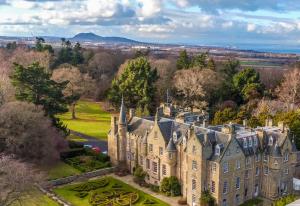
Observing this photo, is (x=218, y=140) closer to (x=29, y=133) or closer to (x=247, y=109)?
(x=29, y=133)

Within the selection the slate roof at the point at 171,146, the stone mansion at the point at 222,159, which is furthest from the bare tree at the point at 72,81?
the slate roof at the point at 171,146

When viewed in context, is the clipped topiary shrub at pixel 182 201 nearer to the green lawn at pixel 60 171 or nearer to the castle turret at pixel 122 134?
the castle turret at pixel 122 134

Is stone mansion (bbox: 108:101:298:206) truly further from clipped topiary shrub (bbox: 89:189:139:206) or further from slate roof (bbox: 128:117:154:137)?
clipped topiary shrub (bbox: 89:189:139:206)

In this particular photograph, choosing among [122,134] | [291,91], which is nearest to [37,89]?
[122,134]

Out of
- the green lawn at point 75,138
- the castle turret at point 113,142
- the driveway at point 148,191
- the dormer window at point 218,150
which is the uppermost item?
the dormer window at point 218,150

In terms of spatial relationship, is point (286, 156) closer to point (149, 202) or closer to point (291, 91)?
point (149, 202)

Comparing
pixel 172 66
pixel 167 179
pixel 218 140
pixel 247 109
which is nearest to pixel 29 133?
pixel 167 179

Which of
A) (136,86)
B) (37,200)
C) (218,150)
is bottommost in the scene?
(37,200)
